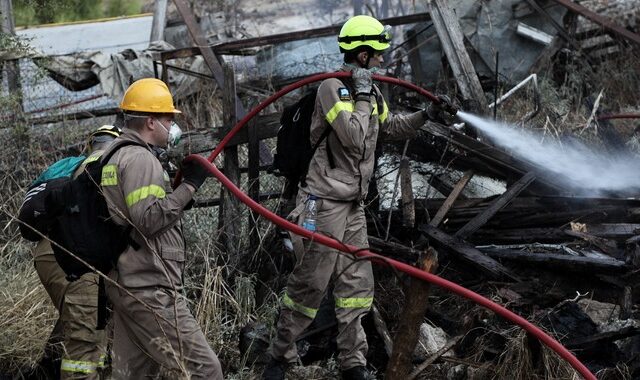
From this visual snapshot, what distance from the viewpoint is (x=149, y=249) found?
4.33m

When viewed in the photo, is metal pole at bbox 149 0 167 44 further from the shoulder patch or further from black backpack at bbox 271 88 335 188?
the shoulder patch

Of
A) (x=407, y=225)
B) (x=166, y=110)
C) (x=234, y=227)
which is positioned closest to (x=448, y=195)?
(x=407, y=225)

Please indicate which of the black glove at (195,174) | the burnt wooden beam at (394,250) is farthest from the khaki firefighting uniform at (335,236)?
the black glove at (195,174)

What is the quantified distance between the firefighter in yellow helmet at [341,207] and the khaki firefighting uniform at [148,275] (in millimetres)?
1098

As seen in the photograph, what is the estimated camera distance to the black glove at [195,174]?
14.5 ft

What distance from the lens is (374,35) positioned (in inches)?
214

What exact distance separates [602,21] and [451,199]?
503 cm

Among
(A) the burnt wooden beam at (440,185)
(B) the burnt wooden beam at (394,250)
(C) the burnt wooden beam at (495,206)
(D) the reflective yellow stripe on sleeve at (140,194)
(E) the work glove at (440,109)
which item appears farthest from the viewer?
(A) the burnt wooden beam at (440,185)

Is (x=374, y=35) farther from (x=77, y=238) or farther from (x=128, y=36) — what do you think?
(x=128, y=36)

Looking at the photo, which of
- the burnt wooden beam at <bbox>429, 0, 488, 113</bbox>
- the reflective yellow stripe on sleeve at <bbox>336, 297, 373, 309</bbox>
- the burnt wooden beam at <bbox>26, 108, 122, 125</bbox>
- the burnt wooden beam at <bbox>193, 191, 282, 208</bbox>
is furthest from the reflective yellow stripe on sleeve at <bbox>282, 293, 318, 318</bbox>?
the burnt wooden beam at <bbox>26, 108, 122, 125</bbox>

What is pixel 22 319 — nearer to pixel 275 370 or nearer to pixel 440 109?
pixel 275 370

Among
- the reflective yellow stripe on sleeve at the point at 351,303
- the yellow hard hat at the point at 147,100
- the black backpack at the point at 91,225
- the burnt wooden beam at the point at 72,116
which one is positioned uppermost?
the yellow hard hat at the point at 147,100

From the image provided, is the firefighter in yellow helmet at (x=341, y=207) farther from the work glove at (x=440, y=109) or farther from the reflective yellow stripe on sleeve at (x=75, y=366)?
the reflective yellow stripe on sleeve at (x=75, y=366)

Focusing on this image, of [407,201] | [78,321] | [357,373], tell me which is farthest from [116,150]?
[407,201]
